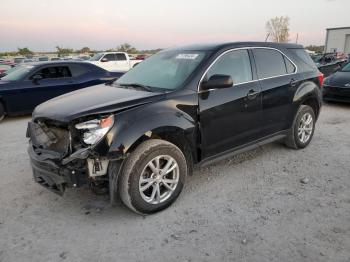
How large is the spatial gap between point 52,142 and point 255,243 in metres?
2.21

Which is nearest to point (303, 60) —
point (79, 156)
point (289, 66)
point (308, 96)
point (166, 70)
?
point (289, 66)

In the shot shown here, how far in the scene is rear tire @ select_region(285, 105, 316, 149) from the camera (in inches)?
197

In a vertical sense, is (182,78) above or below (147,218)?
above

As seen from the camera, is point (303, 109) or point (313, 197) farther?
point (303, 109)

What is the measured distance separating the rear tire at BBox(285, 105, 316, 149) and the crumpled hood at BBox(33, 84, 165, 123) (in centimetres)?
259

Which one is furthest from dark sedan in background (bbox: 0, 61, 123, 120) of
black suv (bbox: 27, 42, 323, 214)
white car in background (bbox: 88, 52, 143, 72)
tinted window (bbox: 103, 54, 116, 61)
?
tinted window (bbox: 103, 54, 116, 61)

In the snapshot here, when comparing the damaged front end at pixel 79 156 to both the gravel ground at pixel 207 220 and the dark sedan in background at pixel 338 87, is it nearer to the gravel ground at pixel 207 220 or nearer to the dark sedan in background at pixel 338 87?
the gravel ground at pixel 207 220

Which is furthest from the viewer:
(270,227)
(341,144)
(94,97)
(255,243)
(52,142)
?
(341,144)

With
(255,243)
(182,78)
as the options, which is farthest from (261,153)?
(255,243)

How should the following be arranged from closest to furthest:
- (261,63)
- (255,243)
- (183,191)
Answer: (255,243) < (183,191) < (261,63)

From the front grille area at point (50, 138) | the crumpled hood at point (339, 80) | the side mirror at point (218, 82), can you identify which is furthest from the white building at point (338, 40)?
the front grille area at point (50, 138)

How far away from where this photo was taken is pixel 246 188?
393 cm

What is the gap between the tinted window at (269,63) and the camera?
4.36m

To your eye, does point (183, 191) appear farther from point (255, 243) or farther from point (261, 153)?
point (261, 153)
